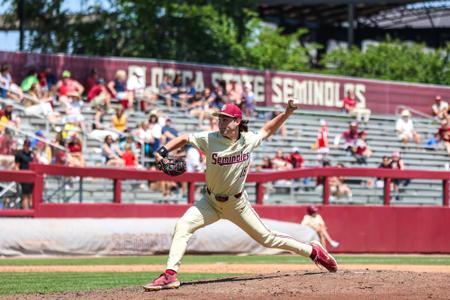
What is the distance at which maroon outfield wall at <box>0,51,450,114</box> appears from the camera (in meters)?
26.8

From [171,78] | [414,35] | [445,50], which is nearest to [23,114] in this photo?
[171,78]

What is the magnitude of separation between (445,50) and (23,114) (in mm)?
28607

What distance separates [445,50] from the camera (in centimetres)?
4725

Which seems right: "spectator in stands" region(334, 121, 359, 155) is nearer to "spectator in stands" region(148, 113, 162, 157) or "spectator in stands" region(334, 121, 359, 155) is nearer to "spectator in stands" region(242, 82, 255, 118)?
"spectator in stands" region(242, 82, 255, 118)

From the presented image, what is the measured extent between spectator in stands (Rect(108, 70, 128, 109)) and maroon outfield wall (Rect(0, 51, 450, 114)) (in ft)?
5.57

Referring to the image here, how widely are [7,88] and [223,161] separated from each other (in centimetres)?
1382

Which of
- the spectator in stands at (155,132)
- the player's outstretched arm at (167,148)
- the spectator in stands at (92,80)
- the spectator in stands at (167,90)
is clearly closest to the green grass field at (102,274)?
the player's outstretched arm at (167,148)

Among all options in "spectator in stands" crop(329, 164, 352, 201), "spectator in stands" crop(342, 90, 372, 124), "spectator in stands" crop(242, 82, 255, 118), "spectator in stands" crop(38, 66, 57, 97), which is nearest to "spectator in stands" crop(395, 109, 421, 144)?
"spectator in stands" crop(342, 90, 372, 124)

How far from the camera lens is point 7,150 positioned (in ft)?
67.5

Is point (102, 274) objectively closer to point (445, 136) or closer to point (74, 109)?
point (74, 109)

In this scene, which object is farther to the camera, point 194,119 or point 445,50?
point 445,50

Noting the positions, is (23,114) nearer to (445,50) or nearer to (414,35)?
(445,50)

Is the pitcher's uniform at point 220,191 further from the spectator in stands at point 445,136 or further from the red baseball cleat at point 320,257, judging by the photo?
the spectator in stands at point 445,136

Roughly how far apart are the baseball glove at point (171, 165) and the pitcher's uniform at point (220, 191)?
0.90 feet
